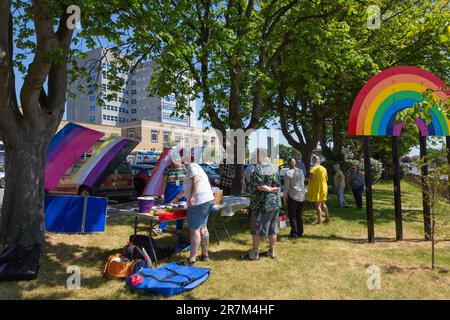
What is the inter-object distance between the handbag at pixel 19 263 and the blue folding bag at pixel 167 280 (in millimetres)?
1501

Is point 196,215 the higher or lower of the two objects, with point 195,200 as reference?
lower

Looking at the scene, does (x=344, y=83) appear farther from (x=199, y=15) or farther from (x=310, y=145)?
(x=199, y=15)

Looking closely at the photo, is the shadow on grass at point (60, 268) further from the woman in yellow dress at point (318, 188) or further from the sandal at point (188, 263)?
the woman in yellow dress at point (318, 188)

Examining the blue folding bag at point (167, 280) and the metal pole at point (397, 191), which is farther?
the metal pole at point (397, 191)

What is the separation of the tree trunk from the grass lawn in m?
0.59

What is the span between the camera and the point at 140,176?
14.7m

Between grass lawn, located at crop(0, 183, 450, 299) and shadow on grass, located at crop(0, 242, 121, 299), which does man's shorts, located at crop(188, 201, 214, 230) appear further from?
shadow on grass, located at crop(0, 242, 121, 299)

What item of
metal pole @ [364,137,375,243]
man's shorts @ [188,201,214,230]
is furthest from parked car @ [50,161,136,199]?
metal pole @ [364,137,375,243]

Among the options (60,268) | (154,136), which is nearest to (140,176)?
(60,268)

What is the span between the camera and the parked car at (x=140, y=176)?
47.3 ft

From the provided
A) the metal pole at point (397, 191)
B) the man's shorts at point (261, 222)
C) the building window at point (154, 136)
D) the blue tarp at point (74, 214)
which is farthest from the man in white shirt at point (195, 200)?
the building window at point (154, 136)

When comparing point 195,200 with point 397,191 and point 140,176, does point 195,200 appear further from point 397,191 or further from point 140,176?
point 140,176

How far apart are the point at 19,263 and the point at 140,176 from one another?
9.82 metres

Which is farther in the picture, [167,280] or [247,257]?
[247,257]
